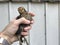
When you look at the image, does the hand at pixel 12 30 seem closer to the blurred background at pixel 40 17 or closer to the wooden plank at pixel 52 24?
the blurred background at pixel 40 17

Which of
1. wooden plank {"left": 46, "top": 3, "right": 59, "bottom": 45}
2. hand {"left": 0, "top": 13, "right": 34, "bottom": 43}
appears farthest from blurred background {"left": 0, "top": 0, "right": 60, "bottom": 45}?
hand {"left": 0, "top": 13, "right": 34, "bottom": 43}

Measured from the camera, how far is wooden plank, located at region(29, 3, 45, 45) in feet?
7.75

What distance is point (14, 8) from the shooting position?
2312 mm

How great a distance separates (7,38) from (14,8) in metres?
1.38

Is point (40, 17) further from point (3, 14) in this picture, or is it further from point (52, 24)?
point (3, 14)

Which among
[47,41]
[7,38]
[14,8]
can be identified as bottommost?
[47,41]

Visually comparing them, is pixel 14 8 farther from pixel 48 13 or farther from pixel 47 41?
pixel 47 41

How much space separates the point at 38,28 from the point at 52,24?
18 cm

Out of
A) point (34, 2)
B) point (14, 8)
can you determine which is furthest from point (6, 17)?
point (34, 2)

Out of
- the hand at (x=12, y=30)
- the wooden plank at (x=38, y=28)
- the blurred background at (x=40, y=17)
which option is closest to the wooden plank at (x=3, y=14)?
the blurred background at (x=40, y=17)

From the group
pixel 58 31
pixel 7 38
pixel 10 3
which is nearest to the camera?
pixel 7 38

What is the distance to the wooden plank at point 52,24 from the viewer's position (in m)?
2.39

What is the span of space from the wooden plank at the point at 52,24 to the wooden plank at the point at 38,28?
6cm

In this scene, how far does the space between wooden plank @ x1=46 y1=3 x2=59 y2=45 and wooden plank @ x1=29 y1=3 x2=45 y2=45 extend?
61 millimetres
